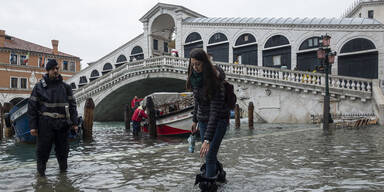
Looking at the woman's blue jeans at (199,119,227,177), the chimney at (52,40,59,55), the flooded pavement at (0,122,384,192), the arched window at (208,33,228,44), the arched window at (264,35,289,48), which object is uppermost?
the chimney at (52,40,59,55)

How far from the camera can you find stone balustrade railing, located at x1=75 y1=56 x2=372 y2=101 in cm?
1551

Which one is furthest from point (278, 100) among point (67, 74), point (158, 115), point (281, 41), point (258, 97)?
point (67, 74)

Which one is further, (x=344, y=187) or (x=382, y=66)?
(x=382, y=66)

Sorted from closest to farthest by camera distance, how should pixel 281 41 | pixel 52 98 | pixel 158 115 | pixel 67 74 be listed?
1. pixel 52 98
2. pixel 158 115
3. pixel 281 41
4. pixel 67 74

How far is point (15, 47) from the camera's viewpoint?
38.9 meters

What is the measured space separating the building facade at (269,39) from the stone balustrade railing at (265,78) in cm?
125

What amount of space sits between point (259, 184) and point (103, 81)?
A: 76.7 ft

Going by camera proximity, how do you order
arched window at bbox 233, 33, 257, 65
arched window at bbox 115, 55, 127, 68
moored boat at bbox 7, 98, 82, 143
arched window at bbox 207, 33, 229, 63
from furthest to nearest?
1. arched window at bbox 115, 55, 127, 68
2. arched window at bbox 207, 33, 229, 63
3. arched window at bbox 233, 33, 257, 65
4. moored boat at bbox 7, 98, 82, 143

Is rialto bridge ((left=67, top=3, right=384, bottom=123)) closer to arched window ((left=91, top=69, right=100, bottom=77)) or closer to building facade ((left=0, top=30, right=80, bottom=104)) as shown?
arched window ((left=91, top=69, right=100, bottom=77))

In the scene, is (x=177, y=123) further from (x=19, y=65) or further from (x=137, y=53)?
(x=19, y=65)

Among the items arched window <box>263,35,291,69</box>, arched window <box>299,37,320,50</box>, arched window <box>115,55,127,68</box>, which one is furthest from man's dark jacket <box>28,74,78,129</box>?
arched window <box>115,55,127,68</box>

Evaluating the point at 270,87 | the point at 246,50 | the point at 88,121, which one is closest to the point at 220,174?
the point at 88,121

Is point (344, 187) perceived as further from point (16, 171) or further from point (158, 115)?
A: point (158, 115)

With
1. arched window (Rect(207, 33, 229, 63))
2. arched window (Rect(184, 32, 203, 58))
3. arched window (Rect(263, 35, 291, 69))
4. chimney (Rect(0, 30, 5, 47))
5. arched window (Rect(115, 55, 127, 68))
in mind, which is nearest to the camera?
arched window (Rect(263, 35, 291, 69))
